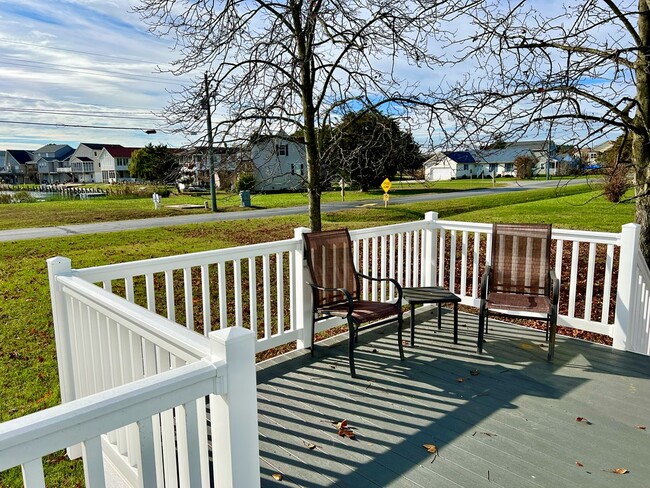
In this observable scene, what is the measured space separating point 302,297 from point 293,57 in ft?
9.64

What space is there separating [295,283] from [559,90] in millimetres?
3223

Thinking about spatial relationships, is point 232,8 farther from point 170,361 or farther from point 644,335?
point 644,335

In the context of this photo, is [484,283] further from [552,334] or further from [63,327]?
[63,327]

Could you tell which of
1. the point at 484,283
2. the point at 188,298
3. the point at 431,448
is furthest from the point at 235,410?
the point at 484,283

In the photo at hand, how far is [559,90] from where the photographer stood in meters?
4.41

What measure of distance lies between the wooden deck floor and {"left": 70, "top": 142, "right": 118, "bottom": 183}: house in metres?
69.0

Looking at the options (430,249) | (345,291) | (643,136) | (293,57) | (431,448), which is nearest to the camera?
(431,448)

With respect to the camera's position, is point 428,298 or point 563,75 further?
point 563,75

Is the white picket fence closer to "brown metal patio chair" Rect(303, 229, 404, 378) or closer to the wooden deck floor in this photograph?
"brown metal patio chair" Rect(303, 229, 404, 378)

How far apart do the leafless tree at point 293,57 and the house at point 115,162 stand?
59160 millimetres

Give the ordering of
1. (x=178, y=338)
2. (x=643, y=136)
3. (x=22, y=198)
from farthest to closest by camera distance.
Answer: (x=22, y=198)
(x=643, y=136)
(x=178, y=338)

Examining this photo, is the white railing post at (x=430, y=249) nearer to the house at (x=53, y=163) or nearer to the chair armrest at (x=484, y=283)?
the chair armrest at (x=484, y=283)

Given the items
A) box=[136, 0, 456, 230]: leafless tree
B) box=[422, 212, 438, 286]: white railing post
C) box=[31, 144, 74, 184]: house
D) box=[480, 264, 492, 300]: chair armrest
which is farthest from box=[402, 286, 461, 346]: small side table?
box=[31, 144, 74, 184]: house

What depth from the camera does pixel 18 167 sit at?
68.8 meters
